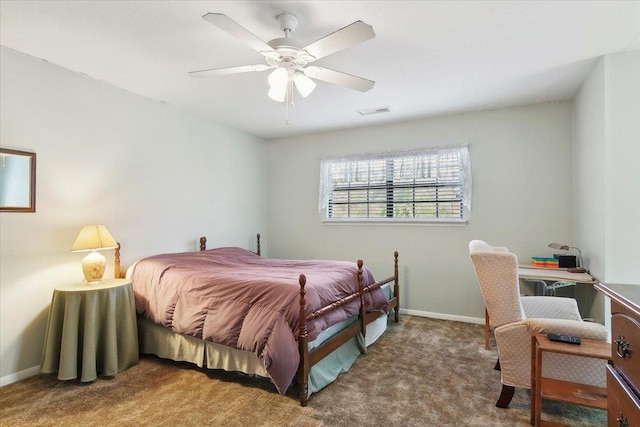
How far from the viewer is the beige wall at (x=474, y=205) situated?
146 inches

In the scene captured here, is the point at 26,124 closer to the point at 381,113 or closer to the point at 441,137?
the point at 381,113

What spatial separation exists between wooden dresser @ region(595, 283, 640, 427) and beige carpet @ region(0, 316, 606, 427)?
42.6 inches

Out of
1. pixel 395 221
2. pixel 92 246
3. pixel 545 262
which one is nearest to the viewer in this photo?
pixel 92 246

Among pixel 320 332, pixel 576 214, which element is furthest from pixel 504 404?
pixel 576 214

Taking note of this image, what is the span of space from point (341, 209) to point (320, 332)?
2594 mm

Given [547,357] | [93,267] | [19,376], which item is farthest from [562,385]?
[19,376]

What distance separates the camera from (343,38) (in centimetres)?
184

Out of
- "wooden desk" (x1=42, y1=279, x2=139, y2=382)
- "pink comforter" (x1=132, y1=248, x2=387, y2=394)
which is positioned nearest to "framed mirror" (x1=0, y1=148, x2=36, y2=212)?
"wooden desk" (x1=42, y1=279, x2=139, y2=382)

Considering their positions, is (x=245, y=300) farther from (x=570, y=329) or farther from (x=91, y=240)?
(x=570, y=329)

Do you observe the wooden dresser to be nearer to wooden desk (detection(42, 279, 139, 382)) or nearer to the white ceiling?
the white ceiling

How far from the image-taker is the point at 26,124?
266cm

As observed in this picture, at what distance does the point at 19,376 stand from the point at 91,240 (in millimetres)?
1122

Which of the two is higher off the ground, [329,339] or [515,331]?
[515,331]

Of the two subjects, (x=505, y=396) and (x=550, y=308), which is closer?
(x=505, y=396)
